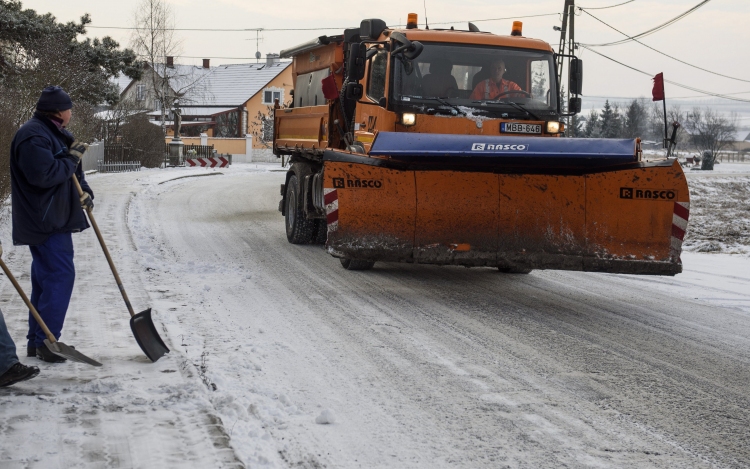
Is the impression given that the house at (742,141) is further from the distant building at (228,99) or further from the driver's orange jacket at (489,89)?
the driver's orange jacket at (489,89)

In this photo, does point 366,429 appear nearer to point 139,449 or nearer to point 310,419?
point 310,419

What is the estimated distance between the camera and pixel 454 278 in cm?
936

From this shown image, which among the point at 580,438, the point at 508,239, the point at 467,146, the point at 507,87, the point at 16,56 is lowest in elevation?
the point at 580,438

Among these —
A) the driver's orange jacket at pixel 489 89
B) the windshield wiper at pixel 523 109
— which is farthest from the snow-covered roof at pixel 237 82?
the windshield wiper at pixel 523 109

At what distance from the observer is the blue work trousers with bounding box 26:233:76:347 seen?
5.26 m

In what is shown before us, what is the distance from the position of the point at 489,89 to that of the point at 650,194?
87.5 inches

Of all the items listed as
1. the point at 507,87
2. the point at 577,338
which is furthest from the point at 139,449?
the point at 507,87

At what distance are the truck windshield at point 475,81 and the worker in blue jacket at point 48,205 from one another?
170 inches

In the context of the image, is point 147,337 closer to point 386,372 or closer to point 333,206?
point 386,372

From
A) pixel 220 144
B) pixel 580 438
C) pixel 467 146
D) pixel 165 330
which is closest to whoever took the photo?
pixel 580 438

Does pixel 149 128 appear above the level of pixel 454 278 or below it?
above

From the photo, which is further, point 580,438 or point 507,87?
point 507,87

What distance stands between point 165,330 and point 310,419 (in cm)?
224

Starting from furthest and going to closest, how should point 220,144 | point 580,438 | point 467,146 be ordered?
point 220,144 < point 467,146 < point 580,438
